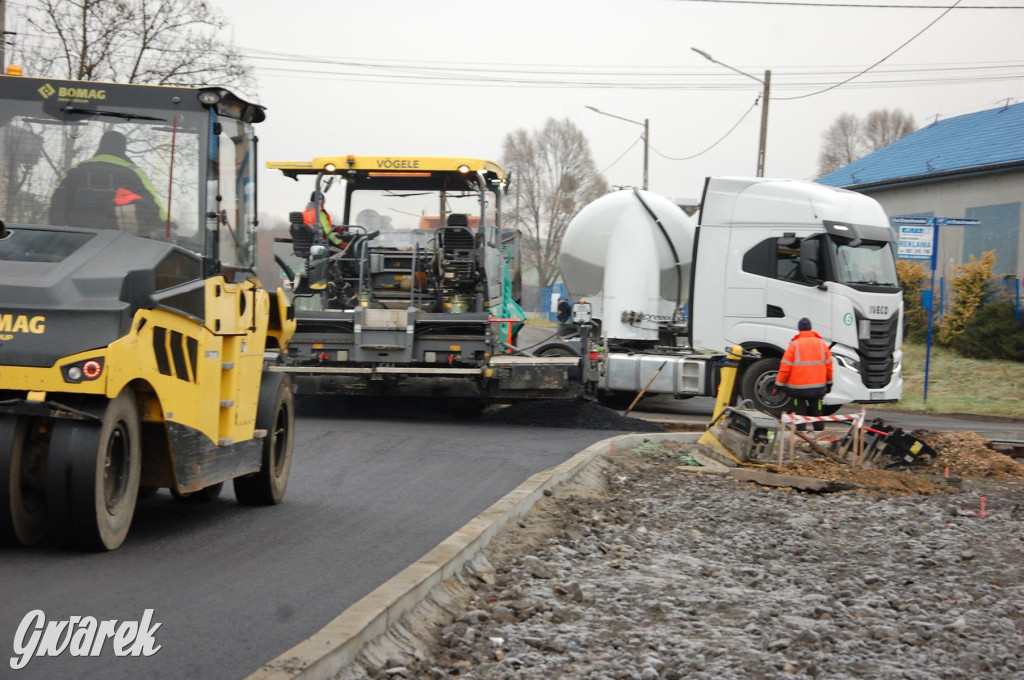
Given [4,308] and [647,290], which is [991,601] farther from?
[647,290]

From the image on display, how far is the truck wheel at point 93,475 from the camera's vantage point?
5938 millimetres

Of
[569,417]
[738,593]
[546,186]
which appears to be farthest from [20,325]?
[546,186]

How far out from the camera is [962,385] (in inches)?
1045

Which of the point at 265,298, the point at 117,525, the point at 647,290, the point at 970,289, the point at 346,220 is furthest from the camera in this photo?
the point at 970,289

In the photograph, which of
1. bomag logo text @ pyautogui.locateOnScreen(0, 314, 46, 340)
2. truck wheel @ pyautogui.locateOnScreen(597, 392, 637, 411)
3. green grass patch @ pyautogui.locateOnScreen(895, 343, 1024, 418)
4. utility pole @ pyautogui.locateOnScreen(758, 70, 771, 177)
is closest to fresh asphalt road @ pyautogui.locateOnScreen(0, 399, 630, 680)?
bomag logo text @ pyautogui.locateOnScreen(0, 314, 46, 340)

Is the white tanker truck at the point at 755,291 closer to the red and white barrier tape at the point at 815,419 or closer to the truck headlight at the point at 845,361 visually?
the truck headlight at the point at 845,361

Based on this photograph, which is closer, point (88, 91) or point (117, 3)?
point (88, 91)

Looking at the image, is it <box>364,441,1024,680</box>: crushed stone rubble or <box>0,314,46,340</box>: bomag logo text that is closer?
<box>364,441,1024,680</box>: crushed stone rubble

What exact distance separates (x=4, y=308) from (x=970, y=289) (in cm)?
2925

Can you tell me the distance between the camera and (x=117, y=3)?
25.5 metres

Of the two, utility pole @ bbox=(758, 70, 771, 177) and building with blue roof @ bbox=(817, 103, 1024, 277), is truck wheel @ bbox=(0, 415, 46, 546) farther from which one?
building with blue roof @ bbox=(817, 103, 1024, 277)

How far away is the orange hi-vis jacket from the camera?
14438 mm

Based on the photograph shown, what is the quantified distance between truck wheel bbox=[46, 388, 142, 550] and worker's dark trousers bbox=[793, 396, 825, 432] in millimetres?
9276

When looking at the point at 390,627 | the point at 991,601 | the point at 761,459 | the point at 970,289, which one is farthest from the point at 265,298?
the point at 970,289
